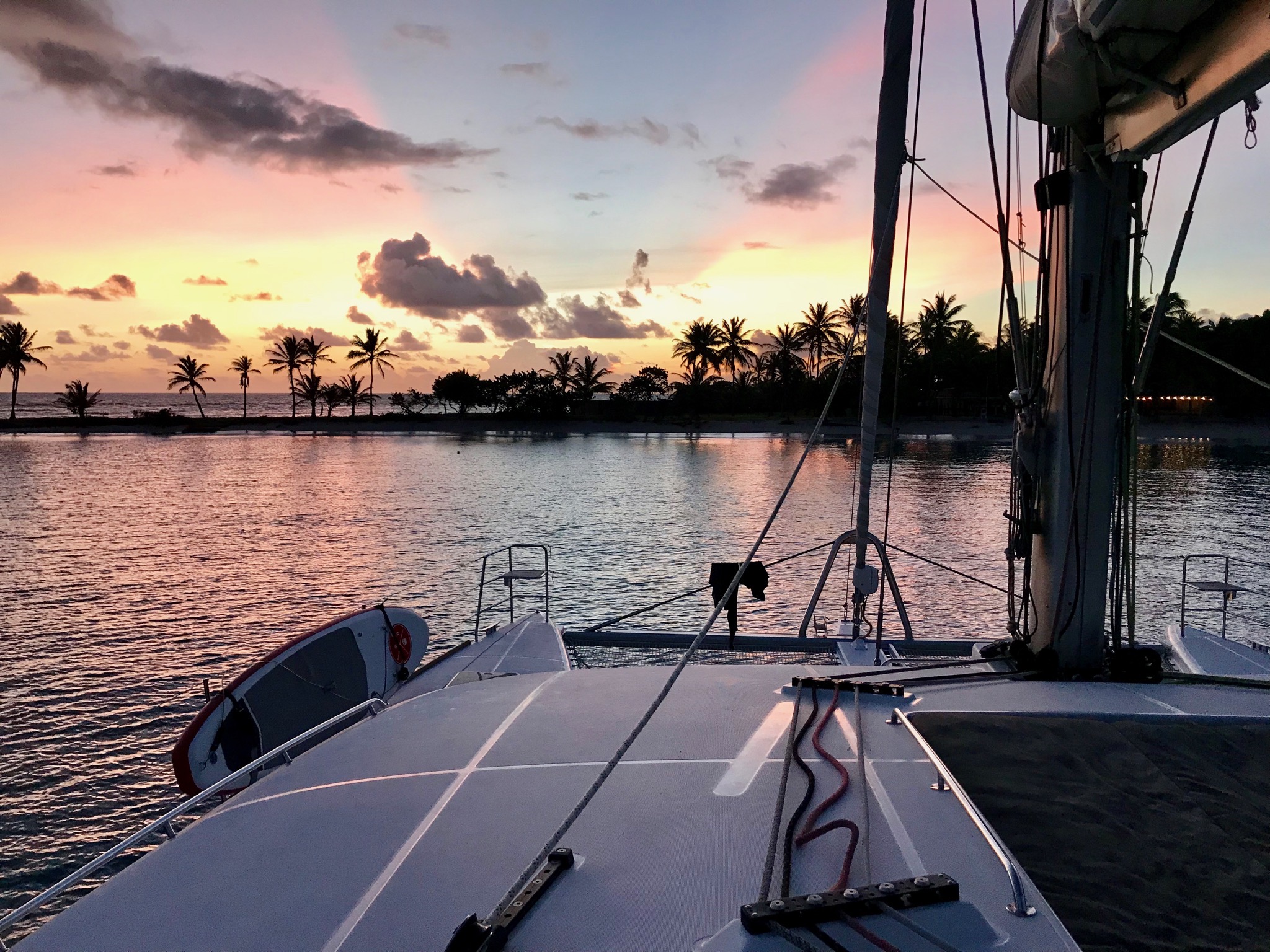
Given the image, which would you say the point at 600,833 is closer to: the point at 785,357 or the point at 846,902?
the point at 846,902

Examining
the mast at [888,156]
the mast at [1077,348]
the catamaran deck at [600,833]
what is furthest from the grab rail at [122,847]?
the mast at [888,156]

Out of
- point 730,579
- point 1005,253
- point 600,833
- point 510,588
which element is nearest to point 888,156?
point 1005,253

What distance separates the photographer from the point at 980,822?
2.82 m

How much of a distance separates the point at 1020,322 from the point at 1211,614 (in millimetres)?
15307

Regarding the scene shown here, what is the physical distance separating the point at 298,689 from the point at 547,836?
633 centimetres

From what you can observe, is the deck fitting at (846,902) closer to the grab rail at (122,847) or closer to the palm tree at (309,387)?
the grab rail at (122,847)

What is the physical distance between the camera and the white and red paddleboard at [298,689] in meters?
7.35

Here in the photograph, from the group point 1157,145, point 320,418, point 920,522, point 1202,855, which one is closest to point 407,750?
point 1202,855

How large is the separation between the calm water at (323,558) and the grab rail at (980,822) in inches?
322

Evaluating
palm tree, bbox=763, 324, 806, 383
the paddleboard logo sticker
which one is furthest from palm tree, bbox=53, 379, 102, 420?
the paddleboard logo sticker

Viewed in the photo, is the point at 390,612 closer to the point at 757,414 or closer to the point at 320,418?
the point at 757,414

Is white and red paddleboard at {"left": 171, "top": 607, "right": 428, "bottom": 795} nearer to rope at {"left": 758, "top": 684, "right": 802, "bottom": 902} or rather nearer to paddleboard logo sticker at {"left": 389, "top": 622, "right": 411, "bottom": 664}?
paddleboard logo sticker at {"left": 389, "top": 622, "right": 411, "bottom": 664}

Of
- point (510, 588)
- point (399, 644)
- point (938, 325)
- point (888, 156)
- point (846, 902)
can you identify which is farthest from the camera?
point (938, 325)

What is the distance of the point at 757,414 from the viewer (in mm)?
91250
